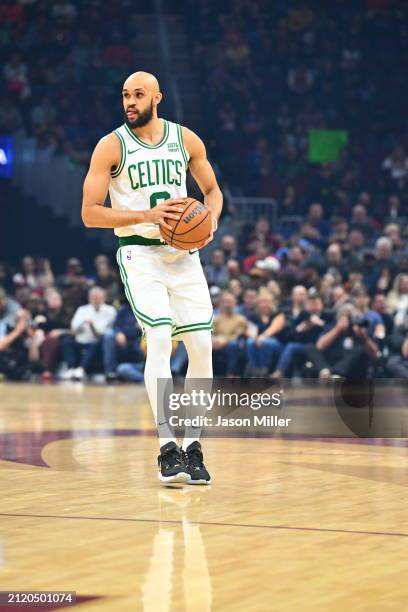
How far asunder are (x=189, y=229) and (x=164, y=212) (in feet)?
0.55

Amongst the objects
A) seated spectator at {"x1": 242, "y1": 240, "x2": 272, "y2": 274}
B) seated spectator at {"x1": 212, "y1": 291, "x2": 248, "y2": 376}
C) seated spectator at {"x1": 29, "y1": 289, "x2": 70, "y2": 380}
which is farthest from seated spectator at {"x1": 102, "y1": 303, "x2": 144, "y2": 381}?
seated spectator at {"x1": 242, "y1": 240, "x2": 272, "y2": 274}

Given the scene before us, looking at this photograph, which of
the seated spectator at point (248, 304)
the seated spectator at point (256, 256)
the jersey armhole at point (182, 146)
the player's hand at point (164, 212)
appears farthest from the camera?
the seated spectator at point (256, 256)

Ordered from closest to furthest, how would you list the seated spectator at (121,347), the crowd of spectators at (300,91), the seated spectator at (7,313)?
the seated spectator at (121,347), the seated spectator at (7,313), the crowd of spectators at (300,91)

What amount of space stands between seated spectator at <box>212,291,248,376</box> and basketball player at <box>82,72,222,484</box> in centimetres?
920

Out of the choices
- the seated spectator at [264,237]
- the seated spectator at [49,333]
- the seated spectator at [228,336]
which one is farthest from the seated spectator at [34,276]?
the seated spectator at [228,336]

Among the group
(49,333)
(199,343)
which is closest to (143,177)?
(199,343)

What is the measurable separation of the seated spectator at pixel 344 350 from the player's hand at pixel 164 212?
9049 mm

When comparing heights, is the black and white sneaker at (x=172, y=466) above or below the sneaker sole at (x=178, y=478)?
above

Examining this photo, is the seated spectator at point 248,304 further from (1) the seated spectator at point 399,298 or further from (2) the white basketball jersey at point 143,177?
(2) the white basketball jersey at point 143,177

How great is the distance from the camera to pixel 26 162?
76.4 feet

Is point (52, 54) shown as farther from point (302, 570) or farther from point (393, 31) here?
point (302, 570)

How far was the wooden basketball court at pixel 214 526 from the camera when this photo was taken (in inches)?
181

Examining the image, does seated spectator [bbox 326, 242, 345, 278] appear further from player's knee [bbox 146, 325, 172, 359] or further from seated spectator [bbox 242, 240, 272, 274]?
player's knee [bbox 146, 325, 172, 359]

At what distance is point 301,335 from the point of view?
16.8 m
